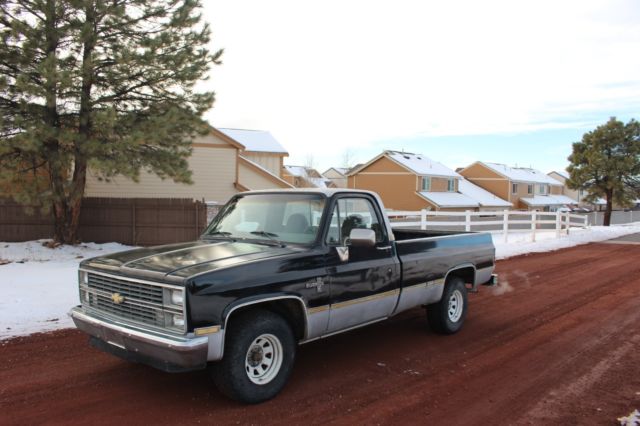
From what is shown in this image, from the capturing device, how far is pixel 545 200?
A: 62562 millimetres

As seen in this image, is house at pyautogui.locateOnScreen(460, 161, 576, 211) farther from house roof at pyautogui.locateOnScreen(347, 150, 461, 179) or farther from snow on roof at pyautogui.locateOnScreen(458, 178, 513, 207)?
house roof at pyautogui.locateOnScreen(347, 150, 461, 179)

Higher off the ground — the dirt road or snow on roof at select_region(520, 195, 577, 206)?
snow on roof at select_region(520, 195, 577, 206)

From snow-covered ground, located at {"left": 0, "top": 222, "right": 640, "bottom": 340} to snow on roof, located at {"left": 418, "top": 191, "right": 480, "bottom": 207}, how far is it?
26109 millimetres

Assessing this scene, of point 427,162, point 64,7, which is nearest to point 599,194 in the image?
point 427,162

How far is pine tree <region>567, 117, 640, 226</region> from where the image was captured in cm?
3672

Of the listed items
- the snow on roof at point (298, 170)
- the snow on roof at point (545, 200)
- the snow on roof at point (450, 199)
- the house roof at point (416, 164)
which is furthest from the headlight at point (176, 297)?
the snow on roof at point (298, 170)

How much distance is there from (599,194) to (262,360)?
40.3 m

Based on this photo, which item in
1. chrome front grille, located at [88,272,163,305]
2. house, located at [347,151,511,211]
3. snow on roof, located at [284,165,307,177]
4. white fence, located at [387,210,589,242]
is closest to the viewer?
chrome front grille, located at [88,272,163,305]

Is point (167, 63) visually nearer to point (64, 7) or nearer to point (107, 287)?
point (64, 7)

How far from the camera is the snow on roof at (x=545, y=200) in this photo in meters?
59.6

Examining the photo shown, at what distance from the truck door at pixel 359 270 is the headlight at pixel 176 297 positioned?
1.47m

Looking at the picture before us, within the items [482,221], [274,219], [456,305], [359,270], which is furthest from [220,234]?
[482,221]

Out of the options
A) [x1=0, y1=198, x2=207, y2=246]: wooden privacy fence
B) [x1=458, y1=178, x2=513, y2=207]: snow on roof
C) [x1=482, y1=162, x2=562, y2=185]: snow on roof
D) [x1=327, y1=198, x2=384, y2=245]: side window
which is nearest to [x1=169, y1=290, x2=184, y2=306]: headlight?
[x1=327, y1=198, x2=384, y2=245]: side window

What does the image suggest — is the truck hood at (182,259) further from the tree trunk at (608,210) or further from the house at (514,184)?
the house at (514,184)
